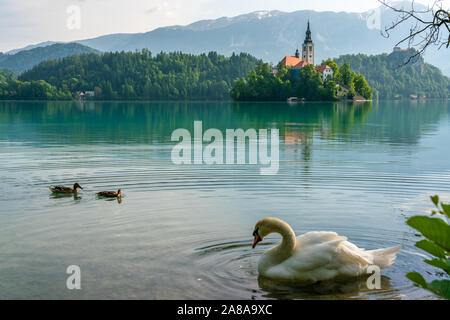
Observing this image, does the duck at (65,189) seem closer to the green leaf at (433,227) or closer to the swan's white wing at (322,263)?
the swan's white wing at (322,263)

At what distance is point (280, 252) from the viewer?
30.8ft

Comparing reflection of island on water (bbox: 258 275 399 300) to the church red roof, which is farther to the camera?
the church red roof

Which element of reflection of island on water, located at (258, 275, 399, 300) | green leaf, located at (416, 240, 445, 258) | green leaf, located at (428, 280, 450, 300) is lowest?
reflection of island on water, located at (258, 275, 399, 300)

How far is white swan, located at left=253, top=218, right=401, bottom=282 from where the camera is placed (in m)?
9.05

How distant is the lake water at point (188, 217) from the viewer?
9.07 meters

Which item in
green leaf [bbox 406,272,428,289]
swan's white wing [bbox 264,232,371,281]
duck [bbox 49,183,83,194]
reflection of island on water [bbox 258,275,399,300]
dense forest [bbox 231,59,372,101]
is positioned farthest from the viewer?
dense forest [bbox 231,59,372,101]

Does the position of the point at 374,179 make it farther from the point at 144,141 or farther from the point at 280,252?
the point at 144,141

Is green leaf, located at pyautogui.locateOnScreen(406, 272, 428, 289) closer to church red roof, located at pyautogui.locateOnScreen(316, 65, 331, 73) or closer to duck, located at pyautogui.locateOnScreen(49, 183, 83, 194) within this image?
duck, located at pyautogui.locateOnScreen(49, 183, 83, 194)

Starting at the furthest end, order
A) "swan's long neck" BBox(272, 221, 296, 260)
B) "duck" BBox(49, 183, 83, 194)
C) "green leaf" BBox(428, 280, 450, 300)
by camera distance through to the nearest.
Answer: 1. "duck" BBox(49, 183, 83, 194)
2. "swan's long neck" BBox(272, 221, 296, 260)
3. "green leaf" BBox(428, 280, 450, 300)

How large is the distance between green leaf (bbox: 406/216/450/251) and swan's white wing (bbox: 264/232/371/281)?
558 centimetres

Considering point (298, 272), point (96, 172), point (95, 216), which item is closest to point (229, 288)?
point (298, 272)

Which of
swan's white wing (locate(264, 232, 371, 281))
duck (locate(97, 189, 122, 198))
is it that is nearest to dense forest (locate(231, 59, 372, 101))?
duck (locate(97, 189, 122, 198))

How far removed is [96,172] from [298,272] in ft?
48.3

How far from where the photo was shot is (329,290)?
8.92 meters
